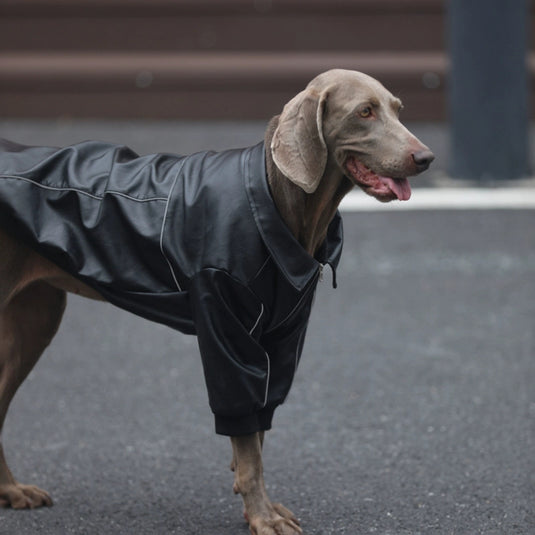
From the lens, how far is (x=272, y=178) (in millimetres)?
3607

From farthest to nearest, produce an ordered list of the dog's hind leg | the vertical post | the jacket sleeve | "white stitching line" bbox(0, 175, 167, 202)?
the vertical post < the dog's hind leg < "white stitching line" bbox(0, 175, 167, 202) < the jacket sleeve

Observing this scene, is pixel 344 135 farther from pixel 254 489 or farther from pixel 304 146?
pixel 254 489

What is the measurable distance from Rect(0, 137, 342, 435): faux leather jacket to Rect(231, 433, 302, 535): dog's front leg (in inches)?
2.8

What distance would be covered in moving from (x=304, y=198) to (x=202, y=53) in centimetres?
785

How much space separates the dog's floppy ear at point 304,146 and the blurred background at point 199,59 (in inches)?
283

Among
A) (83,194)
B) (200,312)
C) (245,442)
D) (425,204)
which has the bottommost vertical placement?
(425,204)

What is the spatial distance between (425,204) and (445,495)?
15.2 feet

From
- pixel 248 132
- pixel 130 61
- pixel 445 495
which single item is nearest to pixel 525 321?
pixel 445 495

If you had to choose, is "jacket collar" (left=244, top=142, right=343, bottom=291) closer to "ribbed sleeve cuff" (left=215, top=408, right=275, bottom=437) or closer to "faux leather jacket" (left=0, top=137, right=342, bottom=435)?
"faux leather jacket" (left=0, top=137, right=342, bottom=435)

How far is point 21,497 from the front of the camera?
162 inches

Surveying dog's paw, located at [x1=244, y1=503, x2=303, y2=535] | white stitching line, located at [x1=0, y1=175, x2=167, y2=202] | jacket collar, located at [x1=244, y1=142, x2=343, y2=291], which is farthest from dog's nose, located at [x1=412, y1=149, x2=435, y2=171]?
dog's paw, located at [x1=244, y1=503, x2=303, y2=535]

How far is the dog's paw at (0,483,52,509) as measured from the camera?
→ 412 cm

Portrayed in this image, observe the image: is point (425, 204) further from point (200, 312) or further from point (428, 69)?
point (200, 312)

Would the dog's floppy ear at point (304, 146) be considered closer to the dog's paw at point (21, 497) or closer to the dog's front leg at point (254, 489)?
the dog's front leg at point (254, 489)
